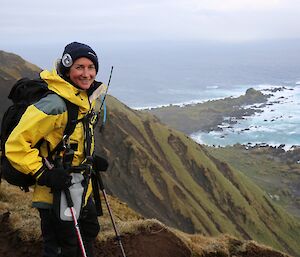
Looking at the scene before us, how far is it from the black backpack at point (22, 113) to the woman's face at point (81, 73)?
45 centimetres

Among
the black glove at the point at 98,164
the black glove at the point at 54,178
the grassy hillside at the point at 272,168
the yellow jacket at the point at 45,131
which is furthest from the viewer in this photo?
the grassy hillside at the point at 272,168

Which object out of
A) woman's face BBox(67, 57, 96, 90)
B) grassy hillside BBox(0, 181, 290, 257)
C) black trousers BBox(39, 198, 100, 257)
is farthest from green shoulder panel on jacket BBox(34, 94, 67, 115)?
grassy hillside BBox(0, 181, 290, 257)

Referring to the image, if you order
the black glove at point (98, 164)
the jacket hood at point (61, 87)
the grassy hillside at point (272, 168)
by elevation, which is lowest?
the grassy hillside at point (272, 168)

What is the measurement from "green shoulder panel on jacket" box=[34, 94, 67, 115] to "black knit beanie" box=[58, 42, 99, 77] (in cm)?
60

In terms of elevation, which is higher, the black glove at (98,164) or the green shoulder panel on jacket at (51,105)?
the green shoulder panel on jacket at (51,105)

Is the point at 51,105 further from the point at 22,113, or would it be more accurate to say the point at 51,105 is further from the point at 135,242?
the point at 135,242

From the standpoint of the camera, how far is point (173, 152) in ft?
230

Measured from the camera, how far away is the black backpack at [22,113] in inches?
226

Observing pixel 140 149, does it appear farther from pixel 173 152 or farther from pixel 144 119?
pixel 144 119

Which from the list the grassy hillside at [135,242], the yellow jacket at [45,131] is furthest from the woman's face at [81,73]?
the grassy hillside at [135,242]

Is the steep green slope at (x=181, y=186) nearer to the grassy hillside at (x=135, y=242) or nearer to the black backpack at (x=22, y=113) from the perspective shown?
the grassy hillside at (x=135, y=242)

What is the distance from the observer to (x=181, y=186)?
2474 inches

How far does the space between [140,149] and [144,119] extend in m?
15.4

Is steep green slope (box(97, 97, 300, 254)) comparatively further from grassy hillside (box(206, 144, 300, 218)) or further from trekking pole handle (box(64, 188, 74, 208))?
trekking pole handle (box(64, 188, 74, 208))
